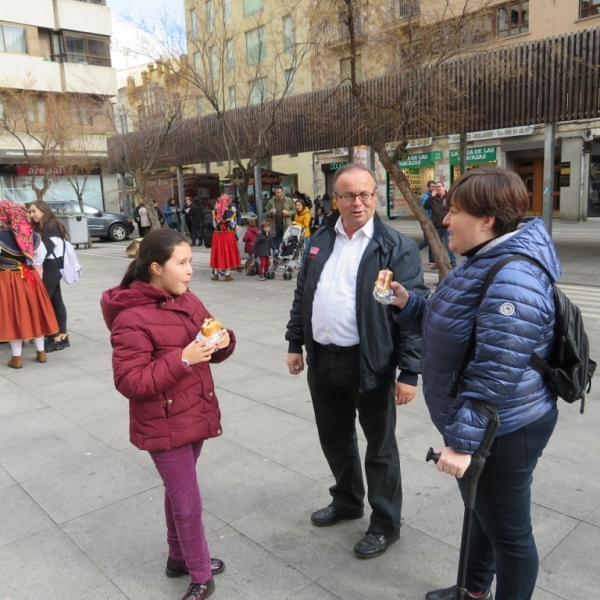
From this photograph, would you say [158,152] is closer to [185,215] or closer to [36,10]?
[185,215]

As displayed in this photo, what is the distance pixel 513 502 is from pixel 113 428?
3364 mm

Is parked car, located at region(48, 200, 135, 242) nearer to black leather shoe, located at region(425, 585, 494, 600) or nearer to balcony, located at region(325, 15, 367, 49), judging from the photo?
balcony, located at region(325, 15, 367, 49)

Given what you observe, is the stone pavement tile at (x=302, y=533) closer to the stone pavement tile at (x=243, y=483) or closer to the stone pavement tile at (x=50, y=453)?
the stone pavement tile at (x=243, y=483)

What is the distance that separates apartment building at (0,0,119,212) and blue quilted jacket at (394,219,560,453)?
28.1 metres

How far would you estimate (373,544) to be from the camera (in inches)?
111

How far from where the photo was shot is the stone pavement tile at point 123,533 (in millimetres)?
2912

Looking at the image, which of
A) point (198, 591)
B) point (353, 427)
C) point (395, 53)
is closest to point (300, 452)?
point (353, 427)

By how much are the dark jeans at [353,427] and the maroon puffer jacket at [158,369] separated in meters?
0.57

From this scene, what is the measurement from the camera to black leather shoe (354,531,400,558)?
2807 millimetres

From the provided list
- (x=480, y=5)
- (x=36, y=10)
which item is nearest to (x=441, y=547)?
(x=480, y=5)

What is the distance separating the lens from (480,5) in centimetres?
1004

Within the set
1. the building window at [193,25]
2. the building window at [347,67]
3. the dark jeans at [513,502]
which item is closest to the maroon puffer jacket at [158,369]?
the dark jeans at [513,502]

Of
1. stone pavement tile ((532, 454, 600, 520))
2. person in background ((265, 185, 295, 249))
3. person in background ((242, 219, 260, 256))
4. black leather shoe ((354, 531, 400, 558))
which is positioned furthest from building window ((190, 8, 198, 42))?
black leather shoe ((354, 531, 400, 558))

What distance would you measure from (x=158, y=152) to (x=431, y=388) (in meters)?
20.7
